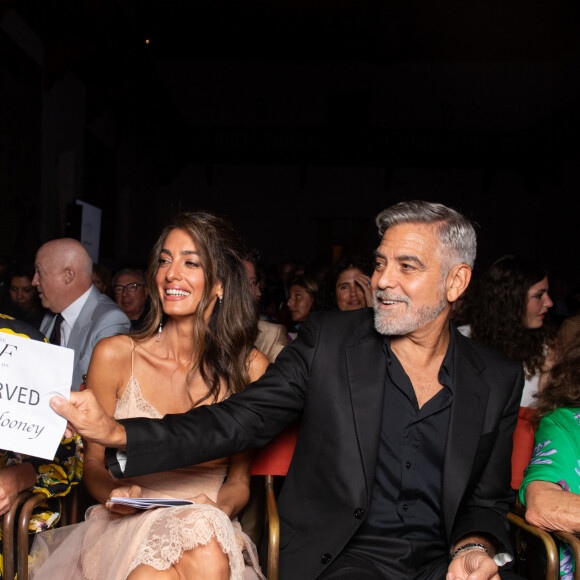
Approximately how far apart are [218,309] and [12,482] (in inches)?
40.6

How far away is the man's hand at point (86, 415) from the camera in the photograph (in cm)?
175

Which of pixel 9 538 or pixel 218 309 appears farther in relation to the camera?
pixel 218 309

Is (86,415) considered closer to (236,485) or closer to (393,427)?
(236,485)

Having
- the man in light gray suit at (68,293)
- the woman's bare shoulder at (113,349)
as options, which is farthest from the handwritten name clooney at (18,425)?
the man in light gray suit at (68,293)

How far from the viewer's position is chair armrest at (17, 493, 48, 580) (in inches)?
81.0

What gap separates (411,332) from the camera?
91.4 inches

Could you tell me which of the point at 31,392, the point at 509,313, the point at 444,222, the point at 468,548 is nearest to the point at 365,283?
the point at 509,313

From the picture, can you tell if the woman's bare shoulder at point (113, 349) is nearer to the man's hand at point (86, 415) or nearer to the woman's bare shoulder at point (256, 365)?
the woman's bare shoulder at point (256, 365)

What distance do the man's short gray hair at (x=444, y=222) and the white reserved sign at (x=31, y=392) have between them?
3.81 ft

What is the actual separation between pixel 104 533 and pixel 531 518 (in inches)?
54.4

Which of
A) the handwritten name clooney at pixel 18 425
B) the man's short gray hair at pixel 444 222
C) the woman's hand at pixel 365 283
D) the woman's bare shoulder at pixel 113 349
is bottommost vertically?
the handwritten name clooney at pixel 18 425

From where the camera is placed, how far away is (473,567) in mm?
1994

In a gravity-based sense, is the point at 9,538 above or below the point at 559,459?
below

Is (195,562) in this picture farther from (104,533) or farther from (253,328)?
(253,328)
